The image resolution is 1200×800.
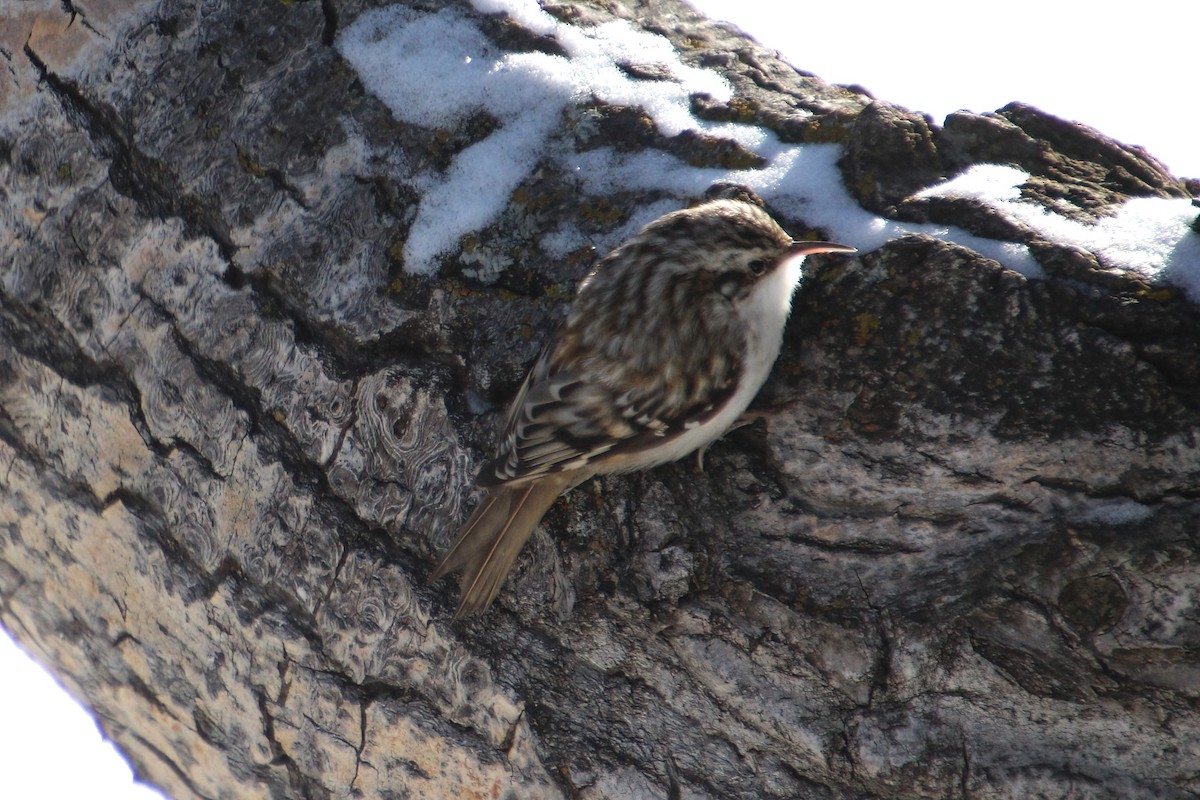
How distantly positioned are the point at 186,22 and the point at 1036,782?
2.40 m

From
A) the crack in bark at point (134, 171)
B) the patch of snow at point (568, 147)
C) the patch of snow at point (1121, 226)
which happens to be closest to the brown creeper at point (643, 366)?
the patch of snow at point (568, 147)

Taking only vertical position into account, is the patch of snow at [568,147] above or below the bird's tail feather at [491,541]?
above

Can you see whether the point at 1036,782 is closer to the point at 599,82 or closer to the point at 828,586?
the point at 828,586

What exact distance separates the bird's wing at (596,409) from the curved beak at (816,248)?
10.8 inches

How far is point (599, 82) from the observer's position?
2.31 meters

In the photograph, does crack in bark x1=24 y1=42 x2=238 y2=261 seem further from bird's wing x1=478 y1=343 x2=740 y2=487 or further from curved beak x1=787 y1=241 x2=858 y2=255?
curved beak x1=787 y1=241 x2=858 y2=255

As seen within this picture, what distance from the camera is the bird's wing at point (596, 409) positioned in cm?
204

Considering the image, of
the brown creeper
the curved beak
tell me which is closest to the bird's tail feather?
the brown creeper

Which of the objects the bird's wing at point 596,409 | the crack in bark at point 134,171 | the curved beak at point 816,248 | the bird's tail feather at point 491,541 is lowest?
the bird's tail feather at point 491,541

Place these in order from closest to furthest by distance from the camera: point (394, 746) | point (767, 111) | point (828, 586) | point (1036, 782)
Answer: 1. point (1036, 782)
2. point (828, 586)
3. point (394, 746)
4. point (767, 111)

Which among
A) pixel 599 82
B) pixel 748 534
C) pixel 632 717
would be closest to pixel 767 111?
pixel 599 82

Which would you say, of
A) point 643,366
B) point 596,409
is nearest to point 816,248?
point 643,366

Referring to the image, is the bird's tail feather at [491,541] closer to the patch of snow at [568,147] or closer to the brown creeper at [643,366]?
the brown creeper at [643,366]

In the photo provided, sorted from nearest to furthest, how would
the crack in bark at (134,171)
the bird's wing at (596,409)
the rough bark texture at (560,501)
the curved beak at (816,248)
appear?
the rough bark texture at (560,501)
the curved beak at (816,248)
the bird's wing at (596,409)
the crack in bark at (134,171)
